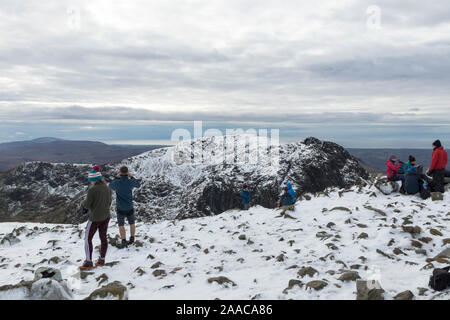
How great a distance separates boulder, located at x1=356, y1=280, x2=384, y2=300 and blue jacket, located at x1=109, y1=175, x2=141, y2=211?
9381mm

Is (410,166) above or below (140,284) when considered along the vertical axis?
above

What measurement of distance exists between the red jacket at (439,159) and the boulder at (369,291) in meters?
13.7

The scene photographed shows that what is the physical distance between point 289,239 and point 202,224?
5870 millimetres

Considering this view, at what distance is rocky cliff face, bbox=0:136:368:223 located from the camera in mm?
130250

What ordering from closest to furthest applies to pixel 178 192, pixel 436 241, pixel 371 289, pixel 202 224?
pixel 371 289, pixel 436 241, pixel 202 224, pixel 178 192

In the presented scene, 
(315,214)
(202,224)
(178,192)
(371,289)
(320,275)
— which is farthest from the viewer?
(178,192)

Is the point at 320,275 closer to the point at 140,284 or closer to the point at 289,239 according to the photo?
the point at 289,239

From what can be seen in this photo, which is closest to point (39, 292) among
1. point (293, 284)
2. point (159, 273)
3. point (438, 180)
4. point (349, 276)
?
point (159, 273)

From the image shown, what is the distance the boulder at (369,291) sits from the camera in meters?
6.62

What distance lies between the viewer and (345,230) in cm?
1287

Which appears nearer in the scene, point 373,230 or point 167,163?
point 373,230

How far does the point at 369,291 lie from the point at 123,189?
9.91 metres
